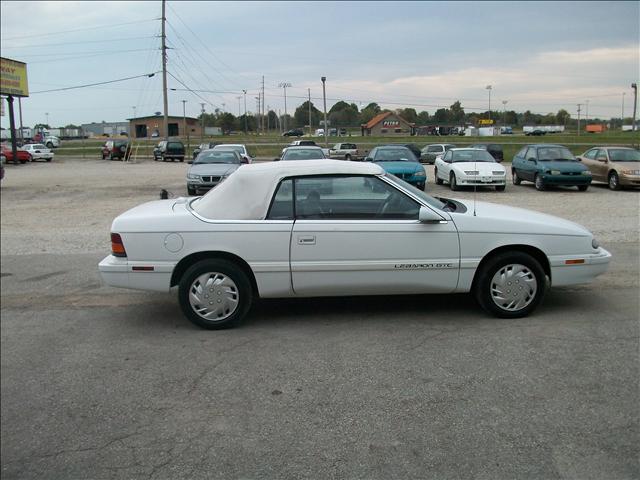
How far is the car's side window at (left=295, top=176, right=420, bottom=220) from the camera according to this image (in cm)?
507

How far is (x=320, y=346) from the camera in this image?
4.53m

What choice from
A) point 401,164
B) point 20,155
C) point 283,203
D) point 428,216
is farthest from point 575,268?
point 20,155

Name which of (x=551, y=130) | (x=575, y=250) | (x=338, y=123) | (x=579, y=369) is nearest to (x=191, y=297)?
(x=579, y=369)

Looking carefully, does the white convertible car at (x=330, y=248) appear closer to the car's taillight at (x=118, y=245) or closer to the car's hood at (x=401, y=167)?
the car's taillight at (x=118, y=245)

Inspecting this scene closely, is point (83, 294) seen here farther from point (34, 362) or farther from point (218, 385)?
point (218, 385)

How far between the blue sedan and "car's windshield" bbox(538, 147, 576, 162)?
4223 mm

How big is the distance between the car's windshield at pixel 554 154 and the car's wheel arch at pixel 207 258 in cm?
1501

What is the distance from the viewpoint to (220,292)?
16.2 feet

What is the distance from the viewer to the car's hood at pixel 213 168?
15368 millimetres

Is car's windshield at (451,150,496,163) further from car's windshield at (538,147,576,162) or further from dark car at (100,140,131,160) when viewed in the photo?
dark car at (100,140,131,160)

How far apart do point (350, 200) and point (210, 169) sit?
11.1 metres

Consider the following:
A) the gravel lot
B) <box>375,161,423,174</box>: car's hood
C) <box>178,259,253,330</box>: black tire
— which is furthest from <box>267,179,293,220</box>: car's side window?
<box>375,161,423,174</box>: car's hood

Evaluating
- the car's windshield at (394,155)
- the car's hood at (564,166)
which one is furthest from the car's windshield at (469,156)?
the car's windshield at (394,155)

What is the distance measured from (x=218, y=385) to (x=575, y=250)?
10.9 ft
